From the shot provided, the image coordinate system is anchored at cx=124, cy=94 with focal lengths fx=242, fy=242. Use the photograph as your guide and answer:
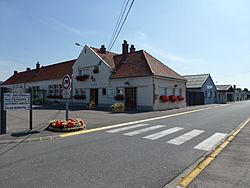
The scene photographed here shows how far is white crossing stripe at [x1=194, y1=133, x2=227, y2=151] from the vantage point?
25.2ft

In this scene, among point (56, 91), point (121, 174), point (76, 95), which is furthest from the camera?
point (56, 91)

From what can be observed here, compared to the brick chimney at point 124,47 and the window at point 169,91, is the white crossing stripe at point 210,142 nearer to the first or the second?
the window at point 169,91

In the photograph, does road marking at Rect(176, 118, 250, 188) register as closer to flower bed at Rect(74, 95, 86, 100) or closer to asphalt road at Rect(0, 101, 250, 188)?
asphalt road at Rect(0, 101, 250, 188)

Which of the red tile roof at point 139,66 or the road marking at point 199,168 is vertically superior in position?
the red tile roof at point 139,66

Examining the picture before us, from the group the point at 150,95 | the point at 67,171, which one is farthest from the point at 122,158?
the point at 150,95

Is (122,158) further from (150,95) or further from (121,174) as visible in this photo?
(150,95)

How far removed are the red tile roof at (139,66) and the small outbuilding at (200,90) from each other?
38.6 ft

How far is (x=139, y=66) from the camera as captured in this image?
25.2m

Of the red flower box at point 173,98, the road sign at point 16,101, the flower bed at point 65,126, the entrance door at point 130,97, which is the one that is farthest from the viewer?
the red flower box at point 173,98

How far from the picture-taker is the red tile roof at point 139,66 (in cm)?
2403

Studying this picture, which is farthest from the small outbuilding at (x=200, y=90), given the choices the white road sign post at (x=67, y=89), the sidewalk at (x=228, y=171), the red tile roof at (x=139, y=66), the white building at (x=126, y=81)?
the sidewalk at (x=228, y=171)

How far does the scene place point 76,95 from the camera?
1259 inches

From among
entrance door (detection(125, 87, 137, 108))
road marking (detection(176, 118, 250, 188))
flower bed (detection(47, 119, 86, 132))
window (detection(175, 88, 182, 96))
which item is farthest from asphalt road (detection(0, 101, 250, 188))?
window (detection(175, 88, 182, 96))

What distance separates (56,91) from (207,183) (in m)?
34.3
